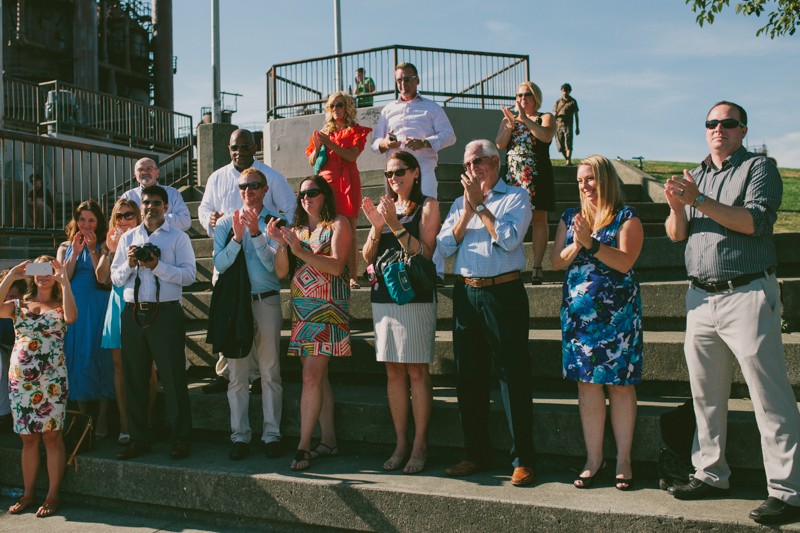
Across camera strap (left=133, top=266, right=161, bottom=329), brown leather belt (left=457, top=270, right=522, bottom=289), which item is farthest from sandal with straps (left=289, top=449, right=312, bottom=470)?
brown leather belt (left=457, top=270, right=522, bottom=289)

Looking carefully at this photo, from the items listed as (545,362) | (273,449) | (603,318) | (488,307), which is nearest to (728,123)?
(603,318)

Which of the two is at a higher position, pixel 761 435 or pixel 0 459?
pixel 761 435

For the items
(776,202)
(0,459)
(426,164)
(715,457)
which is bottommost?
(0,459)

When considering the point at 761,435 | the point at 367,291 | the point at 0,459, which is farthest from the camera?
the point at 367,291

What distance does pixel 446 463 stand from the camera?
4852mm

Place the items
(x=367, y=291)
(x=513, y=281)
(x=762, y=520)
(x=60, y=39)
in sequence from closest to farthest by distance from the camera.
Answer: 1. (x=762, y=520)
2. (x=513, y=281)
3. (x=367, y=291)
4. (x=60, y=39)

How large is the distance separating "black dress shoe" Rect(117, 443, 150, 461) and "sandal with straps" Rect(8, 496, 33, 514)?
28.6 inches

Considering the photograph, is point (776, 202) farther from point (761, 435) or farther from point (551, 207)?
point (551, 207)

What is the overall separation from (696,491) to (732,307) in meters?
1.02

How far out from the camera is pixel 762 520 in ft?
11.6

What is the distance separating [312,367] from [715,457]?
8.35 ft

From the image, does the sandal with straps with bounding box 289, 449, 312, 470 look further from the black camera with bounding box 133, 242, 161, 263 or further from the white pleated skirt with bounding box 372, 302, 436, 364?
the black camera with bounding box 133, 242, 161, 263

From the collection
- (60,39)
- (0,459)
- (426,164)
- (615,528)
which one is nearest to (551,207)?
(426,164)

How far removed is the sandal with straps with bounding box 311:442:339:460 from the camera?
16.6 feet
